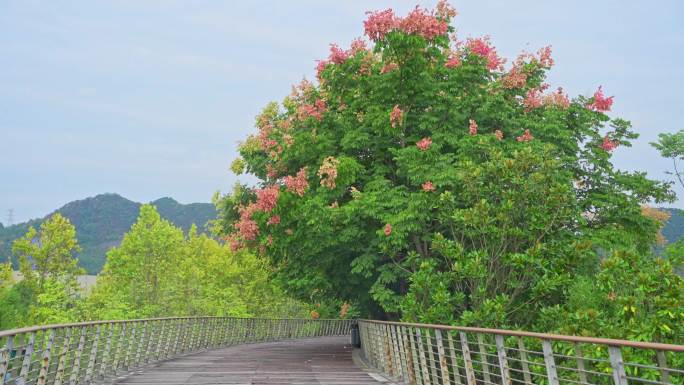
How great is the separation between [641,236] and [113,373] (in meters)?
15.7

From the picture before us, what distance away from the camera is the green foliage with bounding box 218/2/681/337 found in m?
16.5

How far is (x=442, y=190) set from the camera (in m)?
19.0

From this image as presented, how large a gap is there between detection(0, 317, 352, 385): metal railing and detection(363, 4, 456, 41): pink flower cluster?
9701 mm

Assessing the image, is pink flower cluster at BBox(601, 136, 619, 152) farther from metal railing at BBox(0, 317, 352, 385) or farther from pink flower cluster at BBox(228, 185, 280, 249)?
metal railing at BBox(0, 317, 352, 385)

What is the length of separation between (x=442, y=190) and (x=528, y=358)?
526cm

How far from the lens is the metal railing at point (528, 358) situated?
6.23m

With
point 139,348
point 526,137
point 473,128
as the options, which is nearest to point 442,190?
point 473,128

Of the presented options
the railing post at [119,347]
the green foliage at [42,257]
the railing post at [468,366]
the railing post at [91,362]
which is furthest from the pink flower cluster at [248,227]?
the green foliage at [42,257]

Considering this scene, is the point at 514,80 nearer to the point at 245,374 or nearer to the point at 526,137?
the point at 526,137

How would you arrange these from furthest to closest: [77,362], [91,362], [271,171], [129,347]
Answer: [271,171] → [129,347] → [91,362] → [77,362]

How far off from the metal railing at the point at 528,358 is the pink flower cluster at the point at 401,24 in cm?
762

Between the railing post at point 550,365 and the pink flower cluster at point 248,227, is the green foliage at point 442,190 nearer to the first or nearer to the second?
the pink flower cluster at point 248,227

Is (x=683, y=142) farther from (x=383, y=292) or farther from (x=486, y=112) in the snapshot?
(x=383, y=292)

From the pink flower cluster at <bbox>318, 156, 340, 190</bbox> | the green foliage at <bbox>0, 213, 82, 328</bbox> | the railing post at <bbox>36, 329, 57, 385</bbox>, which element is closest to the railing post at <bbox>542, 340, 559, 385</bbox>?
the railing post at <bbox>36, 329, 57, 385</bbox>
